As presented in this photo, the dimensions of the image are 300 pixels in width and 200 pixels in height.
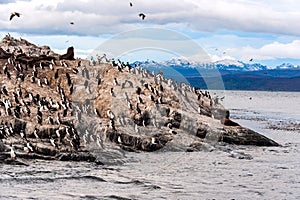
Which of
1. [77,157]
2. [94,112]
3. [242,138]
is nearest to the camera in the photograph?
[77,157]

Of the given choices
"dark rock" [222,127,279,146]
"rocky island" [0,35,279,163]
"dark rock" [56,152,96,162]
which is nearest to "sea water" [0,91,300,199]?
"dark rock" [56,152,96,162]

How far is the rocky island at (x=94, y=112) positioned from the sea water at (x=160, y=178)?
1520 mm

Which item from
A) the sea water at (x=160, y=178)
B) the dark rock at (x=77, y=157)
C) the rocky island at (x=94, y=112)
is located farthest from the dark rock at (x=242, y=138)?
the dark rock at (x=77, y=157)

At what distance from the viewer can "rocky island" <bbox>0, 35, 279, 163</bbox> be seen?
91.4 ft

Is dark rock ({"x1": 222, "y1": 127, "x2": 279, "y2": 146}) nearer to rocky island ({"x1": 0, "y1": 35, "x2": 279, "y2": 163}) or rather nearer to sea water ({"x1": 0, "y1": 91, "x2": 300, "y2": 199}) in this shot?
rocky island ({"x1": 0, "y1": 35, "x2": 279, "y2": 163})

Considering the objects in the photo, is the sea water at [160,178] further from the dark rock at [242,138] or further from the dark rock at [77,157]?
the dark rock at [242,138]

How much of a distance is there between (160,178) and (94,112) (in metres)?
11.1

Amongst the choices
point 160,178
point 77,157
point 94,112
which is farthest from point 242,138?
point 77,157

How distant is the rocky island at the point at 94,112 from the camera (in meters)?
27.8

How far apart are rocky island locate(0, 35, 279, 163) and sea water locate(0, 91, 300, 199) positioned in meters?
1.52

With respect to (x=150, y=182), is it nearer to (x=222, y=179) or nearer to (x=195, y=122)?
(x=222, y=179)

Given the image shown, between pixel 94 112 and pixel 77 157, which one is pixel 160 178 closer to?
pixel 77 157

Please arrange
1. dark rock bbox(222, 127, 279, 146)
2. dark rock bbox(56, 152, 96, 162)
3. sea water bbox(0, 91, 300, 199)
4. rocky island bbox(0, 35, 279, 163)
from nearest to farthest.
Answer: sea water bbox(0, 91, 300, 199) < dark rock bbox(56, 152, 96, 162) < rocky island bbox(0, 35, 279, 163) < dark rock bbox(222, 127, 279, 146)

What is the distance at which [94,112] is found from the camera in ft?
109
